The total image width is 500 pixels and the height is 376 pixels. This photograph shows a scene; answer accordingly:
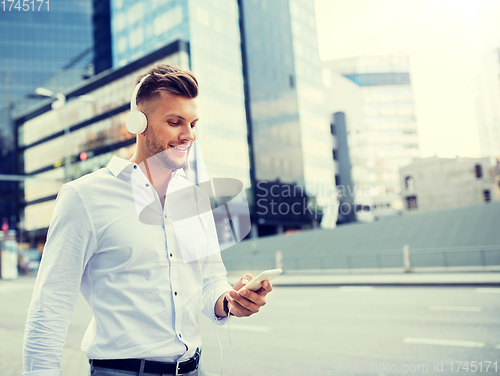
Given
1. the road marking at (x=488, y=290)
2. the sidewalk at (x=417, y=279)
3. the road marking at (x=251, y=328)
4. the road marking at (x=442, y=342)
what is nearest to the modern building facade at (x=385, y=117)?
the sidewalk at (x=417, y=279)

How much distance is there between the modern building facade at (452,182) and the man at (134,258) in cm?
4064

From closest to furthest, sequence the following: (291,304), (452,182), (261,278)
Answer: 1. (261,278)
2. (291,304)
3. (452,182)

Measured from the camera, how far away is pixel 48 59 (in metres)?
62.8

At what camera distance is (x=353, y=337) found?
6426 mm

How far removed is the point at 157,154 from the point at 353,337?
5.98 metres

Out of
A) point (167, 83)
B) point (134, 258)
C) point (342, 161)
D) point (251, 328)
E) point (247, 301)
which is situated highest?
point (342, 161)

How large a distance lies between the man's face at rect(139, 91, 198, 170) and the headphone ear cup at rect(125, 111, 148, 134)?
2 cm

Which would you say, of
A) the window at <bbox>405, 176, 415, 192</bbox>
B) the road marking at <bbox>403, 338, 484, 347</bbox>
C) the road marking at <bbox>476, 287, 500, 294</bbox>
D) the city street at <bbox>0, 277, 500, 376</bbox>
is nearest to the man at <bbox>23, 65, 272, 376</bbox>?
the city street at <bbox>0, 277, 500, 376</bbox>

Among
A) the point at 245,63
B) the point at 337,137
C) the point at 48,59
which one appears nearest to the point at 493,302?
the point at 245,63

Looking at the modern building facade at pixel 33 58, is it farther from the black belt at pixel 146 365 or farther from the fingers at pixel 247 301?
the fingers at pixel 247 301

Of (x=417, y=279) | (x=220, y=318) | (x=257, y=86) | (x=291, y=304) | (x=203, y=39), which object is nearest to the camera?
(x=220, y=318)

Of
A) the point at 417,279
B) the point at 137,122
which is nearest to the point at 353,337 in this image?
the point at 137,122

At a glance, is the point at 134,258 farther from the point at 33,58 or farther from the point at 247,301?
the point at 33,58

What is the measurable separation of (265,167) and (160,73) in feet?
→ 134
